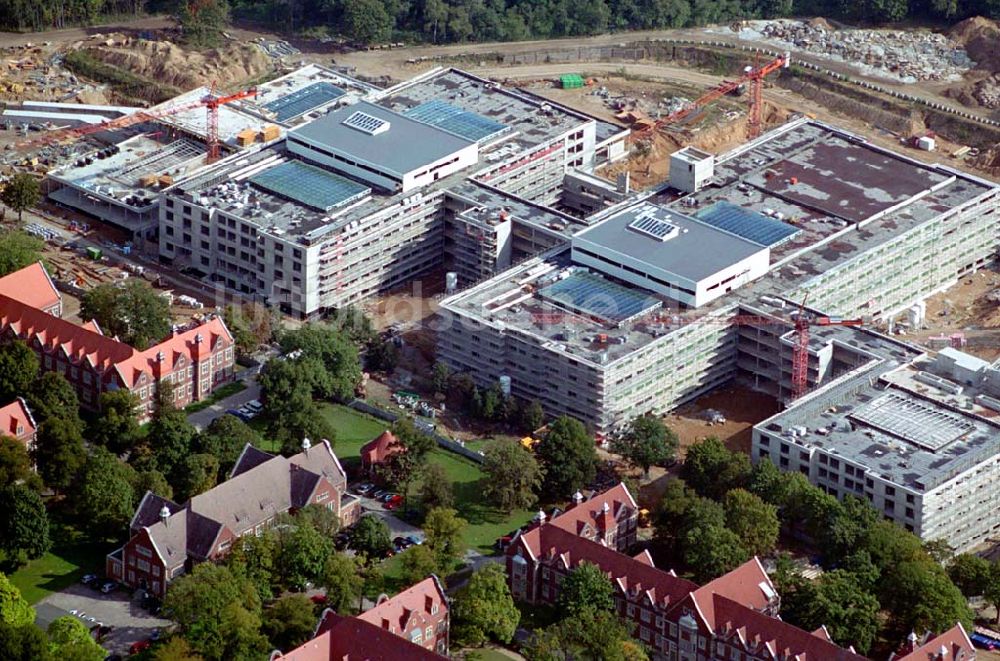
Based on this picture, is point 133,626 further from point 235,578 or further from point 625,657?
point 625,657

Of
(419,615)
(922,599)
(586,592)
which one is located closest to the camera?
(419,615)

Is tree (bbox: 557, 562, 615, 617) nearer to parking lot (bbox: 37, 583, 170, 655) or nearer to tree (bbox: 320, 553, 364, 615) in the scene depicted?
tree (bbox: 320, 553, 364, 615)

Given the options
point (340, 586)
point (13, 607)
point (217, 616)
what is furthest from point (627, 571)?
point (13, 607)

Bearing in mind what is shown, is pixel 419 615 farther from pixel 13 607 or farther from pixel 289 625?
pixel 13 607

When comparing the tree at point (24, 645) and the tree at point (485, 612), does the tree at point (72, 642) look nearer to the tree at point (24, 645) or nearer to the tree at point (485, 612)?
the tree at point (24, 645)

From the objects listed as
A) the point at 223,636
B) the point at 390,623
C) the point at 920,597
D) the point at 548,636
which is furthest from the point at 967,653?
Result: the point at 223,636
